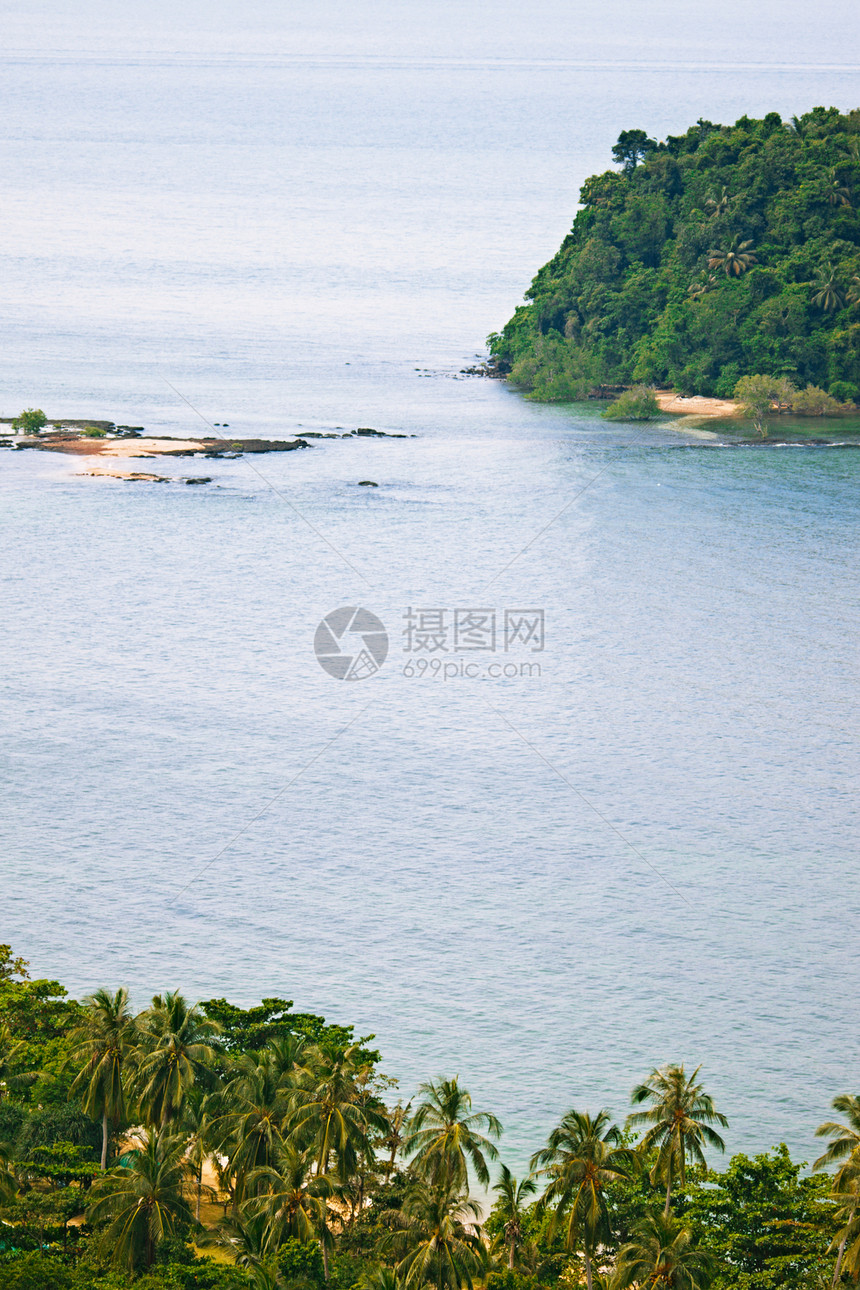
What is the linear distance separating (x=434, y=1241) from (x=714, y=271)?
10478 cm

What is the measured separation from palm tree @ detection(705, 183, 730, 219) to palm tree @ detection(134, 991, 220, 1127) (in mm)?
102833

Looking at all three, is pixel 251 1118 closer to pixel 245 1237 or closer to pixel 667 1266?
pixel 245 1237

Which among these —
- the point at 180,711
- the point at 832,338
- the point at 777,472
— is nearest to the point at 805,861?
the point at 180,711

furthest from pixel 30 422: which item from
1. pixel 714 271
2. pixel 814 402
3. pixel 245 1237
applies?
pixel 245 1237

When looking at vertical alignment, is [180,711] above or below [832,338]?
below

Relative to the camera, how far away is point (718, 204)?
4813 inches

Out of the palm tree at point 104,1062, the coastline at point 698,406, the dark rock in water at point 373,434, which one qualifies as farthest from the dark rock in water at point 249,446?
the palm tree at point 104,1062

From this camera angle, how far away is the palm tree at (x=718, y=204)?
121750 millimetres

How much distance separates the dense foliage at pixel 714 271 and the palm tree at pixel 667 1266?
3815 inches

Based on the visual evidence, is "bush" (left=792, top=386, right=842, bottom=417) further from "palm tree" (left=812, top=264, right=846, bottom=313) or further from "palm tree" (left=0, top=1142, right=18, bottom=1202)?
"palm tree" (left=0, top=1142, right=18, bottom=1202)

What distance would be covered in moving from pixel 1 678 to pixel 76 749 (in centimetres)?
975

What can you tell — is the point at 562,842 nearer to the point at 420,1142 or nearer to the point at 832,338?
the point at 420,1142

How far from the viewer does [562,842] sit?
54.8 meters

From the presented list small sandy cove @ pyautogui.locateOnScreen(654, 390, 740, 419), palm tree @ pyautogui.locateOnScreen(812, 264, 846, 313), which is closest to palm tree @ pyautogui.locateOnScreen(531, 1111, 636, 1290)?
small sandy cove @ pyautogui.locateOnScreen(654, 390, 740, 419)
